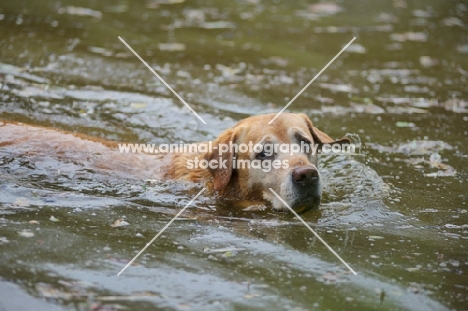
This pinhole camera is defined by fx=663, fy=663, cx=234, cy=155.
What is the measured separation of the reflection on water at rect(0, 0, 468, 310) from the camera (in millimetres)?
5625

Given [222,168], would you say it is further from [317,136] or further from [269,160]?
[317,136]

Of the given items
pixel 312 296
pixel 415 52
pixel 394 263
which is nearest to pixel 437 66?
pixel 415 52

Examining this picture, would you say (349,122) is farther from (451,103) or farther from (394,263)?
(394,263)

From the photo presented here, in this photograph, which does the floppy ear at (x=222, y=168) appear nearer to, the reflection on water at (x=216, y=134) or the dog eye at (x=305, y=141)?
the reflection on water at (x=216, y=134)

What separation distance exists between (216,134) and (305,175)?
353cm

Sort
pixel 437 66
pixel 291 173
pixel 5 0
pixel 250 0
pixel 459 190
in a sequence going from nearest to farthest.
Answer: pixel 291 173
pixel 459 190
pixel 437 66
pixel 5 0
pixel 250 0

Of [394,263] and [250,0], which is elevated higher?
[250,0]

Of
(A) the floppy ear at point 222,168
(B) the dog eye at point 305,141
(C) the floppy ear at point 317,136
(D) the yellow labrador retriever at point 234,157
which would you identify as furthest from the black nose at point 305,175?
(C) the floppy ear at point 317,136

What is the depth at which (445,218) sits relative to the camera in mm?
7547

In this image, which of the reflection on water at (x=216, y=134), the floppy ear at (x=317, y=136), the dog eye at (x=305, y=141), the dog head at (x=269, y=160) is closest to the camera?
the reflection on water at (x=216, y=134)

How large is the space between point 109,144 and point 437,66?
876 centimetres

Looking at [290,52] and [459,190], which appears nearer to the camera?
[459,190]

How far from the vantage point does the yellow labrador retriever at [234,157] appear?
749cm

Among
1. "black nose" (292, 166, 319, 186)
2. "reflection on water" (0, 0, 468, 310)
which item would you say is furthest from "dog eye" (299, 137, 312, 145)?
"reflection on water" (0, 0, 468, 310)
